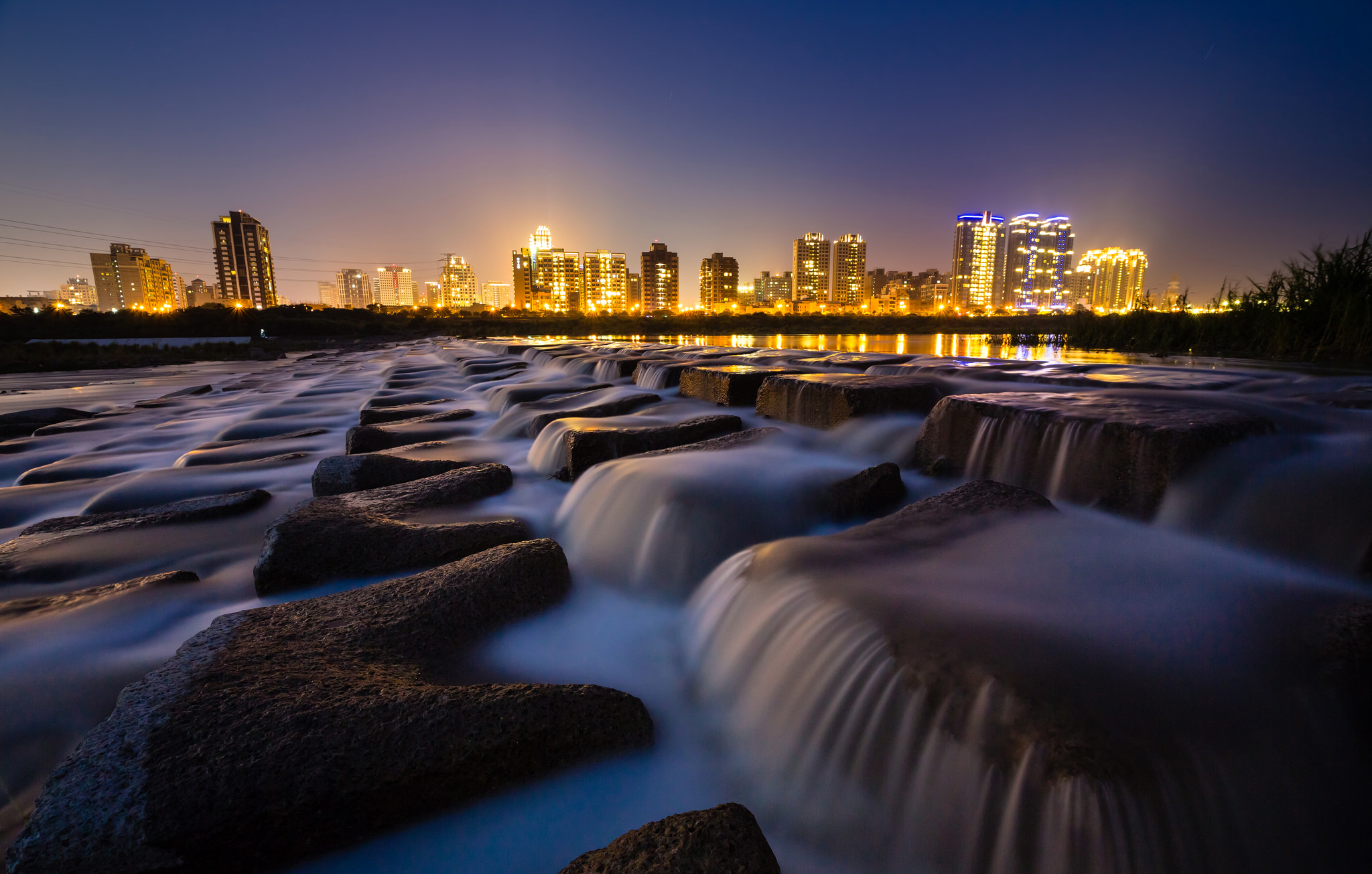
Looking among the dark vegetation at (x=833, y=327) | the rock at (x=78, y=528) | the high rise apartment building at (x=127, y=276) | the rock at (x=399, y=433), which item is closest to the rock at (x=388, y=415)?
the rock at (x=399, y=433)

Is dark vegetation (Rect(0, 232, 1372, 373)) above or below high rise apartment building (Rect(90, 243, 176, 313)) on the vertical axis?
below

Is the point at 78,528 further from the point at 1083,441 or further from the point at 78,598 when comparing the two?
the point at 1083,441

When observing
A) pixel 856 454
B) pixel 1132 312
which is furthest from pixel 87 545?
pixel 1132 312

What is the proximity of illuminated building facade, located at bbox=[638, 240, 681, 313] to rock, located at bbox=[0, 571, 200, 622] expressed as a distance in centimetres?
18861

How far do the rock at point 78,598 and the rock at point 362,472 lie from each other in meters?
1.21

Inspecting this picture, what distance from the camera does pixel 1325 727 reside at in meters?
1.58

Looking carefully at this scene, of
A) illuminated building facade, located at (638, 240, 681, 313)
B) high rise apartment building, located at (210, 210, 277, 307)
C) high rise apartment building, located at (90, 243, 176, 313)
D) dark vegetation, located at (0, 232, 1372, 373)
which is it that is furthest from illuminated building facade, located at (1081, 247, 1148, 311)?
high rise apartment building, located at (90, 243, 176, 313)

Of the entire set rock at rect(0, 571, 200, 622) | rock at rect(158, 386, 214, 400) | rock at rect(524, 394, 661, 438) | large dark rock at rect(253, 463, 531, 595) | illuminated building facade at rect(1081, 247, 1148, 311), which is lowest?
rock at rect(158, 386, 214, 400)

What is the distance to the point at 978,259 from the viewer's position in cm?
18750

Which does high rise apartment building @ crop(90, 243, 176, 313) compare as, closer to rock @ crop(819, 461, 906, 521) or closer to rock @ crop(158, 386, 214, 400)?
rock @ crop(158, 386, 214, 400)

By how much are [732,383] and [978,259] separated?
211 metres

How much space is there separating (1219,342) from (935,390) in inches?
311

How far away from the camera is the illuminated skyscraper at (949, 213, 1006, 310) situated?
607 ft

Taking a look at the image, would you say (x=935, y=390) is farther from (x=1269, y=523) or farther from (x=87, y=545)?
(x=87, y=545)
